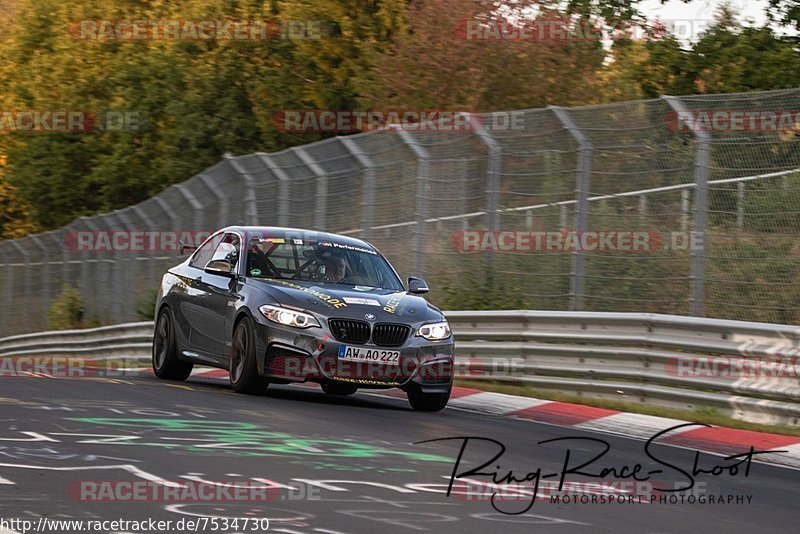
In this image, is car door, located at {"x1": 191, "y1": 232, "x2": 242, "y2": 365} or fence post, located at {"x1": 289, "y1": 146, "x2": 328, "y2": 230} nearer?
car door, located at {"x1": 191, "y1": 232, "x2": 242, "y2": 365}

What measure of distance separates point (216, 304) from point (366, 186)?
17.9 ft

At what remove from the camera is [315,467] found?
8414 mm

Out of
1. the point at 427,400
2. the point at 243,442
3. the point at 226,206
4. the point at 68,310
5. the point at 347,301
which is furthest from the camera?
the point at 68,310

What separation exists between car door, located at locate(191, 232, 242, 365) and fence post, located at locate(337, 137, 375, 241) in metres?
4.40

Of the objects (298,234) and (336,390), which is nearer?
(298,234)

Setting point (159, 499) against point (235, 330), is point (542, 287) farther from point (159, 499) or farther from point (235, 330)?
point (159, 499)

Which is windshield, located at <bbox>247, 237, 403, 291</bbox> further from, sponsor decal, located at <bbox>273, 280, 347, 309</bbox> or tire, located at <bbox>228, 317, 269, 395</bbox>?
tire, located at <bbox>228, 317, 269, 395</bbox>

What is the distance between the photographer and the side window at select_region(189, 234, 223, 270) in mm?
14922

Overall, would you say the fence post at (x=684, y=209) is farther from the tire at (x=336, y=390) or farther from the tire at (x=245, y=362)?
the tire at (x=245, y=362)

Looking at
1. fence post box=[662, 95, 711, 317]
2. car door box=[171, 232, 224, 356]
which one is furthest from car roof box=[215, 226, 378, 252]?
fence post box=[662, 95, 711, 317]

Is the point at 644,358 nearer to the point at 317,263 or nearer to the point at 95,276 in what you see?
the point at 317,263

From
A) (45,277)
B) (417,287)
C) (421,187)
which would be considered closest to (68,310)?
(45,277)

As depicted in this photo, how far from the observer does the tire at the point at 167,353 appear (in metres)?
15.3

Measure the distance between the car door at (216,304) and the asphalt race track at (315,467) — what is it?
972 millimetres
